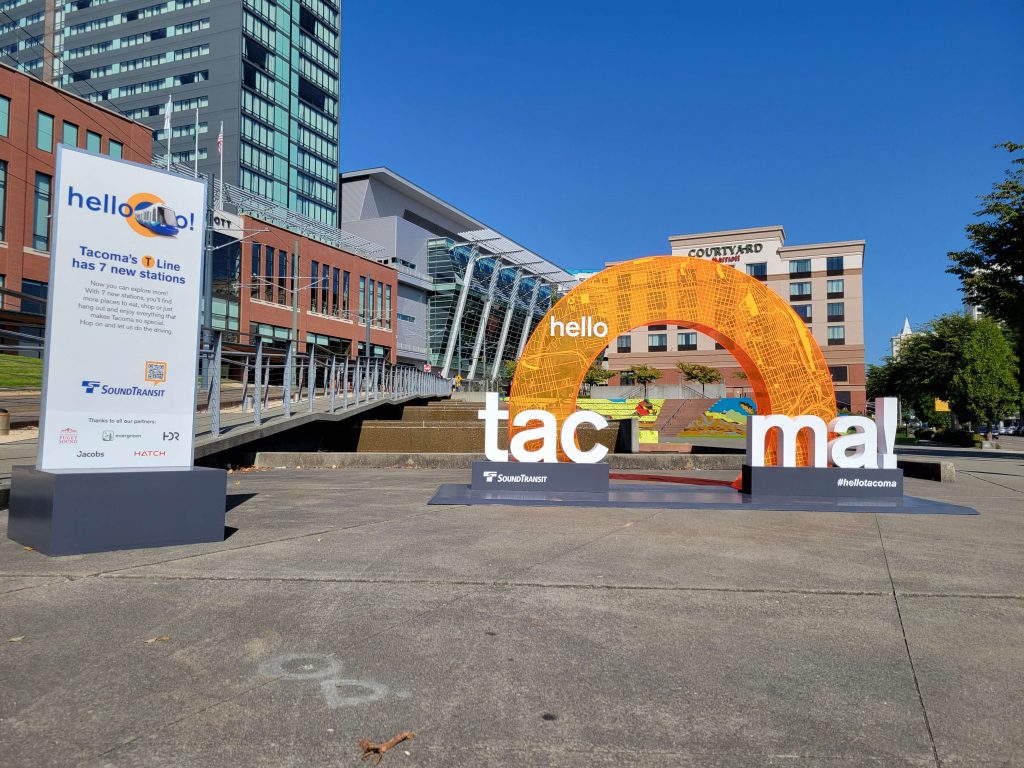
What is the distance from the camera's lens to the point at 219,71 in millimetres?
72375

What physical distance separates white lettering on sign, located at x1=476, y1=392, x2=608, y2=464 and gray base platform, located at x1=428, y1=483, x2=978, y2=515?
626 mm

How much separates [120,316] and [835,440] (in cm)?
1038

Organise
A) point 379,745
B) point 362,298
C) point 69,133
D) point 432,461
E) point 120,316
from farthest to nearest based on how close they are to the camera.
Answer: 1. point 362,298
2. point 69,133
3. point 432,461
4. point 120,316
5. point 379,745

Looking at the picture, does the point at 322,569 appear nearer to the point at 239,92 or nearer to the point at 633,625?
the point at 633,625

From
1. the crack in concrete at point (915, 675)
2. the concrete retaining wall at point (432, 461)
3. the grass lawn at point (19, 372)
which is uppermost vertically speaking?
the grass lawn at point (19, 372)

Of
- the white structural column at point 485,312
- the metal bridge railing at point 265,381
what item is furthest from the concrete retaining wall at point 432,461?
the white structural column at point 485,312

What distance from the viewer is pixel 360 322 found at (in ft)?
233

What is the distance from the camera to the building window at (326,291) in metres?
65.8

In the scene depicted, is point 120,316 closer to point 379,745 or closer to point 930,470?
point 379,745

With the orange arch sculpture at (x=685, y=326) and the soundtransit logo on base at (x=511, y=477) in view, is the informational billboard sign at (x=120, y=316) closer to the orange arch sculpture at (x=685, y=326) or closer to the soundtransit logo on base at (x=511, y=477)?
the soundtransit logo on base at (x=511, y=477)

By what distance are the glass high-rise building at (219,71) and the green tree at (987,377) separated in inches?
2491

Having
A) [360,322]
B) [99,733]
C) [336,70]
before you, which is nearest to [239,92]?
[336,70]

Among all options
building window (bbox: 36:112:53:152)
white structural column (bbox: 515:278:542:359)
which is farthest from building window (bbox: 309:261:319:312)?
white structural column (bbox: 515:278:542:359)

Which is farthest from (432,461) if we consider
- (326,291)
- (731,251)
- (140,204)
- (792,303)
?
(731,251)
